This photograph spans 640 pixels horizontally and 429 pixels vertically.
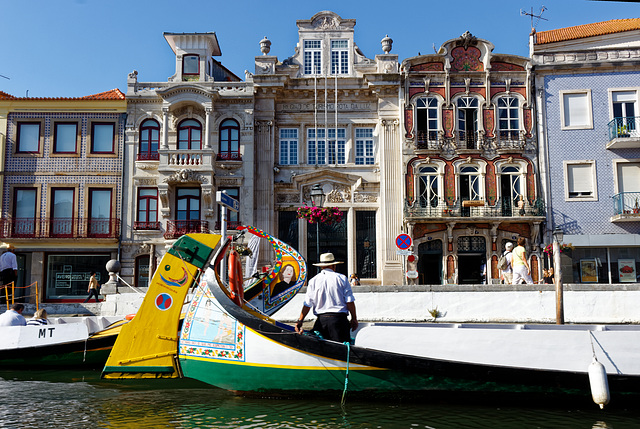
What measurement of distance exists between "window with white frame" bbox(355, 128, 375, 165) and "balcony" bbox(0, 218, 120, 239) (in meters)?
12.1

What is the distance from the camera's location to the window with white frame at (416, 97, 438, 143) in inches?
1146

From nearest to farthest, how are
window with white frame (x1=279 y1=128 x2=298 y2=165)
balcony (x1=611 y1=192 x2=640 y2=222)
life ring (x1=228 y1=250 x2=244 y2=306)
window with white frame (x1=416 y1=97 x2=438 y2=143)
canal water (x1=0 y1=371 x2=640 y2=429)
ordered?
canal water (x1=0 y1=371 x2=640 y2=429)
life ring (x1=228 y1=250 x2=244 y2=306)
balcony (x1=611 y1=192 x2=640 y2=222)
window with white frame (x1=416 y1=97 x2=438 y2=143)
window with white frame (x1=279 y1=128 x2=298 y2=165)

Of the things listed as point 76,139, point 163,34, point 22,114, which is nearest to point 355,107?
Result: point 163,34

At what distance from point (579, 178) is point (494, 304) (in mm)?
12792

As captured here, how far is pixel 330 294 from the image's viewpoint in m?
9.37

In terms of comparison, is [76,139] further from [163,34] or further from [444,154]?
[444,154]

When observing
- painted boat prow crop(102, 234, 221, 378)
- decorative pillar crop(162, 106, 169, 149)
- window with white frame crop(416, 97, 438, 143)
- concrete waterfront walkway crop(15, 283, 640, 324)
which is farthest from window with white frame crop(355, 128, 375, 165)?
painted boat prow crop(102, 234, 221, 378)

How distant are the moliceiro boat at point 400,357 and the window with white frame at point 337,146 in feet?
64.7

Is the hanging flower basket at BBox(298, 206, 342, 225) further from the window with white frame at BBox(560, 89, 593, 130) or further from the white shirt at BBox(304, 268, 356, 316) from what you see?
the white shirt at BBox(304, 268, 356, 316)

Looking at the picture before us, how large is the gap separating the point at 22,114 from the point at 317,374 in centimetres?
2608

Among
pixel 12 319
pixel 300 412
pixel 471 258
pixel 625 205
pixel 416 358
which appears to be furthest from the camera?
pixel 471 258

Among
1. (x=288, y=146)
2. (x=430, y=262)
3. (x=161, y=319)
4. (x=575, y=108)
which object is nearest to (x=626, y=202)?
(x=575, y=108)

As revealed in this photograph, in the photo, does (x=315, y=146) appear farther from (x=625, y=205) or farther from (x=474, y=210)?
(x=625, y=205)

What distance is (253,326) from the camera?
9.46 metres
